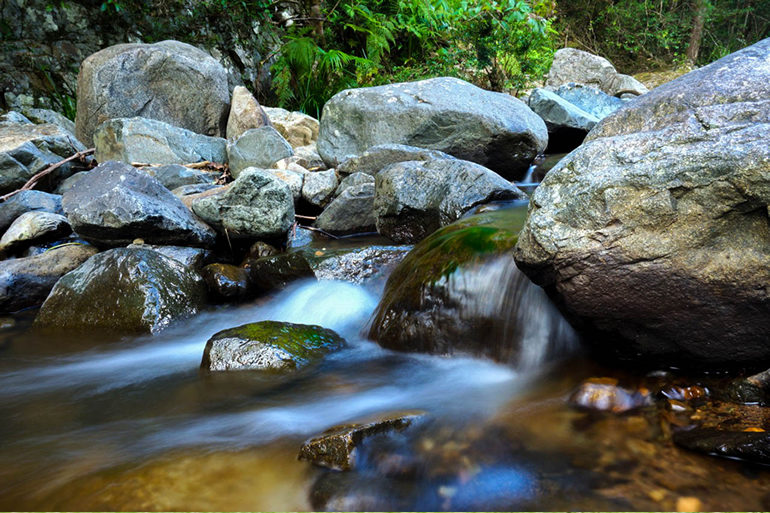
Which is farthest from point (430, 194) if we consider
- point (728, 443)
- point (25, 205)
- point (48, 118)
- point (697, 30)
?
point (697, 30)

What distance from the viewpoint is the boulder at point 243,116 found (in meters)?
8.93

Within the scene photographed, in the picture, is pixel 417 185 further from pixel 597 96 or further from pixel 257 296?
pixel 597 96

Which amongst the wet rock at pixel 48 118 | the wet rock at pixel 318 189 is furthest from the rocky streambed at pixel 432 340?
the wet rock at pixel 48 118

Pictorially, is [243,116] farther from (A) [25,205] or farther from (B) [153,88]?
(A) [25,205]

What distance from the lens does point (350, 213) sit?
584 centimetres

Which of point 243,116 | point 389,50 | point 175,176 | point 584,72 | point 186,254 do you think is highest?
point 584,72

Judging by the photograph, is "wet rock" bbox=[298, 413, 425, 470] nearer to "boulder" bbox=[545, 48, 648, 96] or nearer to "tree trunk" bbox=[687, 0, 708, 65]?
"boulder" bbox=[545, 48, 648, 96]

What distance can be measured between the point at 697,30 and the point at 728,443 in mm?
21212

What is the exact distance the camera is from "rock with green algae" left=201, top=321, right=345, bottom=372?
317 centimetres

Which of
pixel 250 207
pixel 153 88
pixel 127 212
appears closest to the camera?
pixel 127 212

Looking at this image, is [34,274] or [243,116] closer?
[34,274]

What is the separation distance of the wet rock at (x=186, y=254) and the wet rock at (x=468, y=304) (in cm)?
220

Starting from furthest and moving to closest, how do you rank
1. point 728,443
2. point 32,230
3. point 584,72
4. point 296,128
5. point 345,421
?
point 584,72 < point 296,128 < point 32,230 < point 345,421 < point 728,443

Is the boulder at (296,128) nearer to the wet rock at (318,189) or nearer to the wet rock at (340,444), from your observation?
the wet rock at (318,189)
